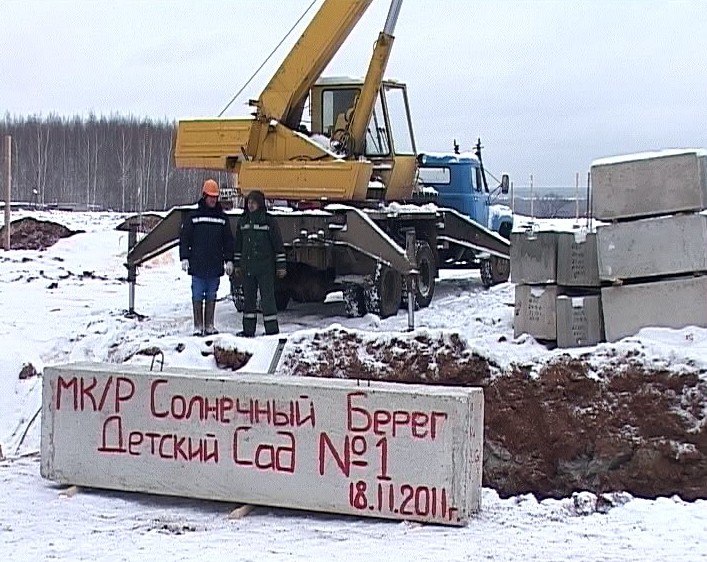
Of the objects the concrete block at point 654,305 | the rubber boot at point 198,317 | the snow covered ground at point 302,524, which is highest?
the concrete block at point 654,305

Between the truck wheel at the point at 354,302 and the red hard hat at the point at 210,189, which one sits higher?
the red hard hat at the point at 210,189

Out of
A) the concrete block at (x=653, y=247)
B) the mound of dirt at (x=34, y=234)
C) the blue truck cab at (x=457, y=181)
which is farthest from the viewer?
the mound of dirt at (x=34, y=234)

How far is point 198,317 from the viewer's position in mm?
13820

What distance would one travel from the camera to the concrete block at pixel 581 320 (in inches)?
492

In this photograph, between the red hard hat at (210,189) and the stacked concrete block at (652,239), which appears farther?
the red hard hat at (210,189)

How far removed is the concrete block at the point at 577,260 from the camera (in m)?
12.8

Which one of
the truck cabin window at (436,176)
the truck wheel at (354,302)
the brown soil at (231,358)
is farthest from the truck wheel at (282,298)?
the truck cabin window at (436,176)

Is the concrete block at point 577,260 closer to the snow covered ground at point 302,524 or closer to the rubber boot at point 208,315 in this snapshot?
the snow covered ground at point 302,524

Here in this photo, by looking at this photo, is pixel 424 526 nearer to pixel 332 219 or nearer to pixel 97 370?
pixel 97 370

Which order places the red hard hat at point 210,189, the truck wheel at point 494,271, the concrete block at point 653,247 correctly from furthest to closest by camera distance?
the truck wheel at point 494,271 → the red hard hat at point 210,189 → the concrete block at point 653,247

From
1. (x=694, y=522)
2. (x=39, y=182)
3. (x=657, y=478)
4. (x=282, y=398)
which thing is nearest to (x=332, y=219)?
(x=657, y=478)

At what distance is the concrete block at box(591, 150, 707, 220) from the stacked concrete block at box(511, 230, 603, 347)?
729mm

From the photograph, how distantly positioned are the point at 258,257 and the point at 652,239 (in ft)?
13.9

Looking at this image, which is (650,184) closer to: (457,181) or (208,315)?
(208,315)
